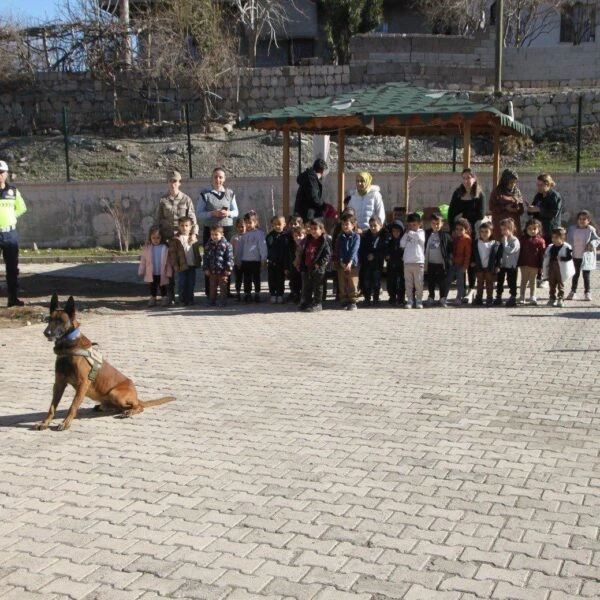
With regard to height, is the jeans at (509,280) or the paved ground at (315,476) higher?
the jeans at (509,280)

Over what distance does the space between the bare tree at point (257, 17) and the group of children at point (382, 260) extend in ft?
67.7

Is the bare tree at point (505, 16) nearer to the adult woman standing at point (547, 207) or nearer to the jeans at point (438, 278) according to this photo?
the adult woman standing at point (547, 207)

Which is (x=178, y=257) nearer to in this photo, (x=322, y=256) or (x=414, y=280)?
(x=322, y=256)

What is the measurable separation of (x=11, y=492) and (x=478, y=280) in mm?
8509

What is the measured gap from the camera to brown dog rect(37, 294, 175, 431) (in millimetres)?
6562

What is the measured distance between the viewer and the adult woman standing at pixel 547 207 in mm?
13406

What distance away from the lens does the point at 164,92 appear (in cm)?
2886

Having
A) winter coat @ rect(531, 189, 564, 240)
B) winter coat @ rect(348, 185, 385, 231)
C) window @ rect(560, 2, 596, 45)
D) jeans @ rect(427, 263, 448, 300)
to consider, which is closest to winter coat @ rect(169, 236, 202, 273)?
winter coat @ rect(348, 185, 385, 231)

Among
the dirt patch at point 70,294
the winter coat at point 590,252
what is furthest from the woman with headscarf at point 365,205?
the dirt patch at point 70,294

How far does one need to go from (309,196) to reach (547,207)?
3.72 meters

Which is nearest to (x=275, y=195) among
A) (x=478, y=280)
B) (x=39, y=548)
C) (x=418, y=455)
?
(x=478, y=280)

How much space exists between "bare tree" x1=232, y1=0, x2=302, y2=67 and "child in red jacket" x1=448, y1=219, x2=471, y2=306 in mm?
21255

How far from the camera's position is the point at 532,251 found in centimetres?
1239

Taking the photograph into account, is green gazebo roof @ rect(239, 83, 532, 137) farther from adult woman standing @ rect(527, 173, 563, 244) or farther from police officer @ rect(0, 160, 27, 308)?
police officer @ rect(0, 160, 27, 308)
